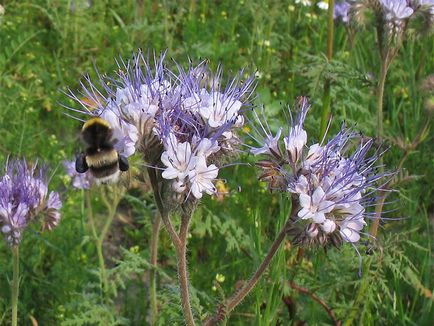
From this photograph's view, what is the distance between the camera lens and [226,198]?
3.97 m

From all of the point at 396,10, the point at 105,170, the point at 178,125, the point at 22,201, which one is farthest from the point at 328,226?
the point at 396,10

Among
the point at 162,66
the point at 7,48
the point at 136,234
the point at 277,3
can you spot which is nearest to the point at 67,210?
the point at 136,234

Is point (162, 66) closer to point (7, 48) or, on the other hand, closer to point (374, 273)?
point (374, 273)

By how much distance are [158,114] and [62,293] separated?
151cm

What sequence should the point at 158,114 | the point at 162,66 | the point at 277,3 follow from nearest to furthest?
the point at 158,114 → the point at 162,66 → the point at 277,3

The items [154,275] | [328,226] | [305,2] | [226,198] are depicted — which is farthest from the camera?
[305,2]

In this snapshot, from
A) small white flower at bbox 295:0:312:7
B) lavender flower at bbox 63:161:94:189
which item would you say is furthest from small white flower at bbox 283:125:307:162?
small white flower at bbox 295:0:312:7

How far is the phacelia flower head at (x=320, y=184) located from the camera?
2.16 metres

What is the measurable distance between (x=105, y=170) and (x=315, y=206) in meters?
0.63

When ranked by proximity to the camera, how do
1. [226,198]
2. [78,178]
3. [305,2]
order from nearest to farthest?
1. [78,178]
2. [226,198]
3. [305,2]

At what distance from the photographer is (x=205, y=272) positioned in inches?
142

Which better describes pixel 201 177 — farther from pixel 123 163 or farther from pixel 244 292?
pixel 244 292

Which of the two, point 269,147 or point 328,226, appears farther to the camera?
point 269,147

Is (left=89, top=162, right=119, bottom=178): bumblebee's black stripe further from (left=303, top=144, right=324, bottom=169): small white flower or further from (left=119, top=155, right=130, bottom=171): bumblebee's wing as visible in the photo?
(left=303, top=144, right=324, bottom=169): small white flower
